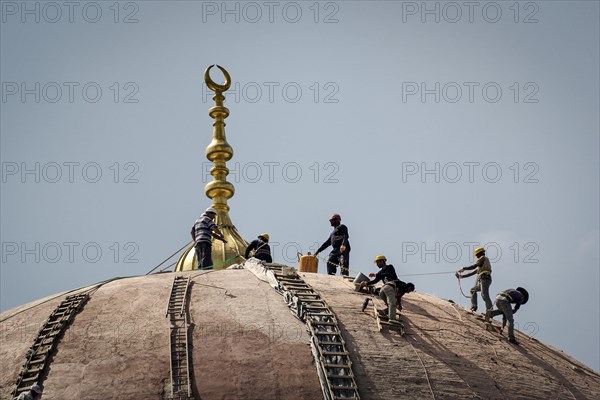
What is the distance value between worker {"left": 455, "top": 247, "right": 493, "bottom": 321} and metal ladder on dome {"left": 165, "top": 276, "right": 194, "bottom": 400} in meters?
5.28

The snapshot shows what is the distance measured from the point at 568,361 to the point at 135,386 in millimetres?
7780

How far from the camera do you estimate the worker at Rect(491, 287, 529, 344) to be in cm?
1748

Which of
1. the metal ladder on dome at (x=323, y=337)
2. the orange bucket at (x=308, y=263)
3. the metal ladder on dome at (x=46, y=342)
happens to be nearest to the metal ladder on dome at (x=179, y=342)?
the metal ladder on dome at (x=46, y=342)

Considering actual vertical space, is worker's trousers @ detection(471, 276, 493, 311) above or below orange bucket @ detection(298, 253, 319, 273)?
below

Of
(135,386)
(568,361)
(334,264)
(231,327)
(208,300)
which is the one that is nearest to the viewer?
(135,386)

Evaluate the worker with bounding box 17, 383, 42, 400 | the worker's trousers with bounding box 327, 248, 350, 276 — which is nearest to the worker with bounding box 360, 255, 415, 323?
the worker's trousers with bounding box 327, 248, 350, 276

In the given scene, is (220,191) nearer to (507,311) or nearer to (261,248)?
(261,248)

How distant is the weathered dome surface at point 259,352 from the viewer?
14344 mm

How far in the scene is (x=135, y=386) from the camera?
14141 mm

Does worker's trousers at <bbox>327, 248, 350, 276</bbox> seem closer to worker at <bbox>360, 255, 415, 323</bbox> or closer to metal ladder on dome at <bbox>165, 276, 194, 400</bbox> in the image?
worker at <bbox>360, 255, 415, 323</bbox>

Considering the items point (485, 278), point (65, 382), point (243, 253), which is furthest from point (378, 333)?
point (243, 253)

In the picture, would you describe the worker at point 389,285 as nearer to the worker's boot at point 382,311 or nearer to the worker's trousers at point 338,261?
the worker's boot at point 382,311

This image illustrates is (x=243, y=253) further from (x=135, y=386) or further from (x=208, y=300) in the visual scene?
(x=135, y=386)

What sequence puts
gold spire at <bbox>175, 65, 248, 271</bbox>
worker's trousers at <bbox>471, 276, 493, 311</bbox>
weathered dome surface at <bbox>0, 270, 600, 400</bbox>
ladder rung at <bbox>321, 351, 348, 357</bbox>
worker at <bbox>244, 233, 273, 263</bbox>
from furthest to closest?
gold spire at <bbox>175, 65, 248, 271</bbox>, worker at <bbox>244, 233, 273, 263</bbox>, worker's trousers at <bbox>471, 276, 493, 311</bbox>, ladder rung at <bbox>321, 351, 348, 357</bbox>, weathered dome surface at <bbox>0, 270, 600, 400</bbox>
